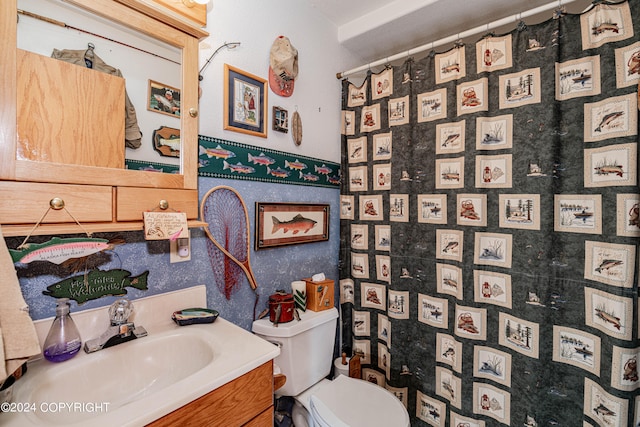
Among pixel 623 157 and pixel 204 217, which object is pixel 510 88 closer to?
pixel 623 157

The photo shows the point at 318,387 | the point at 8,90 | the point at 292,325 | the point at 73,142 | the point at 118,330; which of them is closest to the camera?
the point at 8,90

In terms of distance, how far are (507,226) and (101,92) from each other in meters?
1.68

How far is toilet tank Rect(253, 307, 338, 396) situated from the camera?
1312 millimetres

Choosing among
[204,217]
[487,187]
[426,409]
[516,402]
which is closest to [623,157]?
[487,187]

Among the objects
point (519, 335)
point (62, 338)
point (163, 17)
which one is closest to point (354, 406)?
point (519, 335)

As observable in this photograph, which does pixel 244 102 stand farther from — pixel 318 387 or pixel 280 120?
pixel 318 387

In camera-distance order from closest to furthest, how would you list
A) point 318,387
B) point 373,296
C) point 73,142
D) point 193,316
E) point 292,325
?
1. point 73,142
2. point 193,316
3. point 292,325
4. point 318,387
5. point 373,296

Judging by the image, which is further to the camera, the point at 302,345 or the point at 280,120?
the point at 280,120

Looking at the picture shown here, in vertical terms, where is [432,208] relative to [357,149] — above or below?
below

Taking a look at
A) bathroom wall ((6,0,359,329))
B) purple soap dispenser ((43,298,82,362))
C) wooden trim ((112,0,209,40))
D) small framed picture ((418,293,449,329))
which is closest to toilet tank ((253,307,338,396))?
bathroom wall ((6,0,359,329))

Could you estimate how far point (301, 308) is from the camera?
1.49 metres

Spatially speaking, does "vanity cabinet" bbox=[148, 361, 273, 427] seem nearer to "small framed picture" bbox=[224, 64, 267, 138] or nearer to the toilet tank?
the toilet tank

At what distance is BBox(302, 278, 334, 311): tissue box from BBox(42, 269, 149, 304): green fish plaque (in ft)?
2.57

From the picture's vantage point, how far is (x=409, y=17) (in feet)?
5.23
